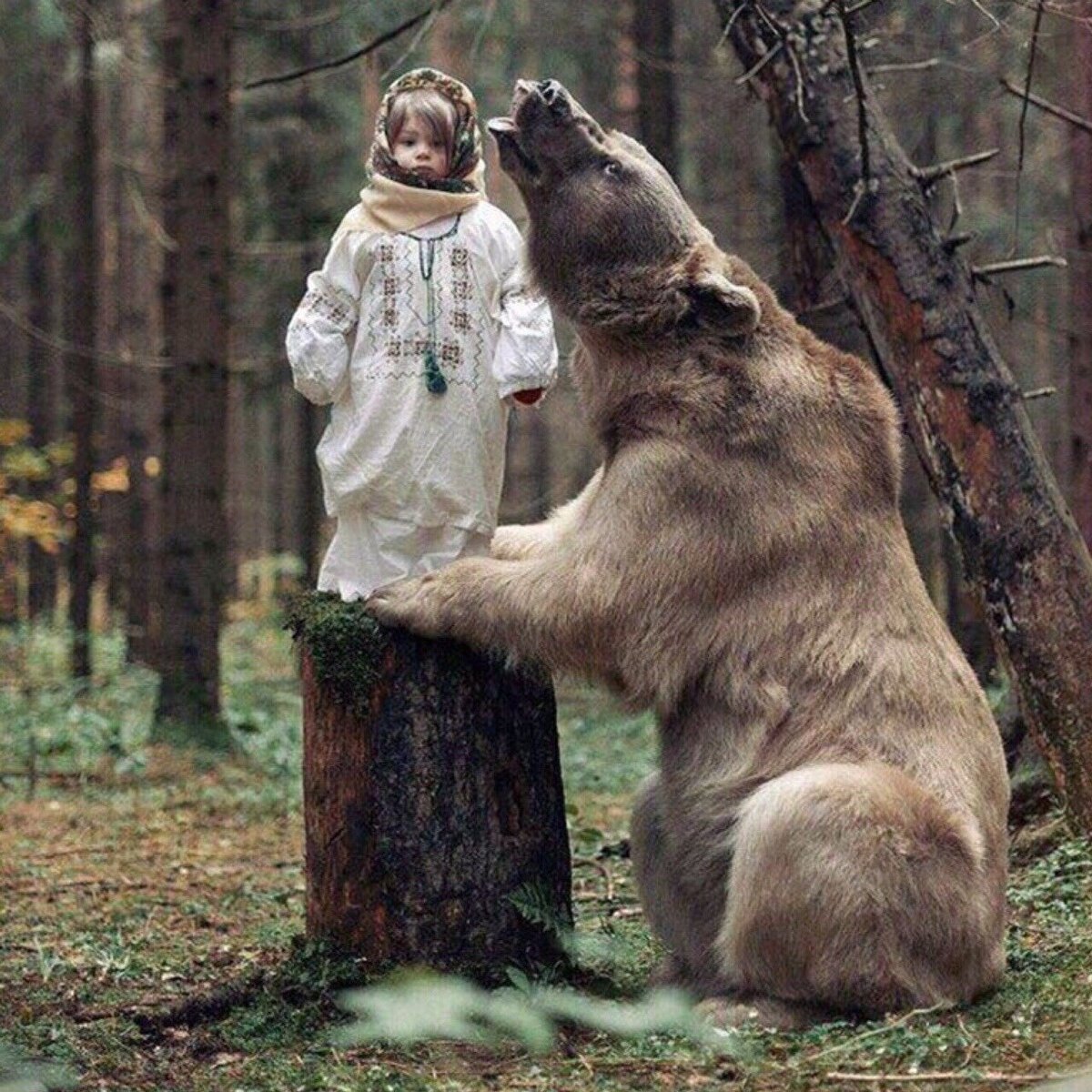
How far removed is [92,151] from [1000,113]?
36.3ft

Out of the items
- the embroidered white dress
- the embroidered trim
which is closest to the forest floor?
the embroidered white dress

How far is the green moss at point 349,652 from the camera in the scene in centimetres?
555

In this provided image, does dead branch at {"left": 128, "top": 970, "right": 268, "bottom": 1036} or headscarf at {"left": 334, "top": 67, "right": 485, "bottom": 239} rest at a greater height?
headscarf at {"left": 334, "top": 67, "right": 485, "bottom": 239}

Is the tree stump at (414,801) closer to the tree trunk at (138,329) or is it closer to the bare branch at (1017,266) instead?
the bare branch at (1017,266)

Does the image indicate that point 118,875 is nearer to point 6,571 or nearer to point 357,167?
point 6,571

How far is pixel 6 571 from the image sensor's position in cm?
Answer: 1853

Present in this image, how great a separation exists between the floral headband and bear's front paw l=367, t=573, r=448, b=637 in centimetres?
130

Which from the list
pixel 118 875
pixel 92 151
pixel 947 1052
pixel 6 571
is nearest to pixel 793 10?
pixel 947 1052

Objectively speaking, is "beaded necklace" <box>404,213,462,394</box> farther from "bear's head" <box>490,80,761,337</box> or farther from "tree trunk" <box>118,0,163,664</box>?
"tree trunk" <box>118,0,163,664</box>

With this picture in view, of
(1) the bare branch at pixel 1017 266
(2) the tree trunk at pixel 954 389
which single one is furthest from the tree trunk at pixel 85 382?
(1) the bare branch at pixel 1017 266

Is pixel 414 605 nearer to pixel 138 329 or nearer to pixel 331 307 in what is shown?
pixel 331 307

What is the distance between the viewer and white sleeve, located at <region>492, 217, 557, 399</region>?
5.70 metres

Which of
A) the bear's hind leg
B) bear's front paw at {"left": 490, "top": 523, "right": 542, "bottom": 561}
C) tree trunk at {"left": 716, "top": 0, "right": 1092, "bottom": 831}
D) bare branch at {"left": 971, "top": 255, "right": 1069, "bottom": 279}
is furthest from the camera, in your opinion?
bare branch at {"left": 971, "top": 255, "right": 1069, "bottom": 279}

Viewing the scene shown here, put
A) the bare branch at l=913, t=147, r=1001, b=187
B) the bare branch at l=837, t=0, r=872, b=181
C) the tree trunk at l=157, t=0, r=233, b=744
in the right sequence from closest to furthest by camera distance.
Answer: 1. the bare branch at l=837, t=0, r=872, b=181
2. the bare branch at l=913, t=147, r=1001, b=187
3. the tree trunk at l=157, t=0, r=233, b=744
